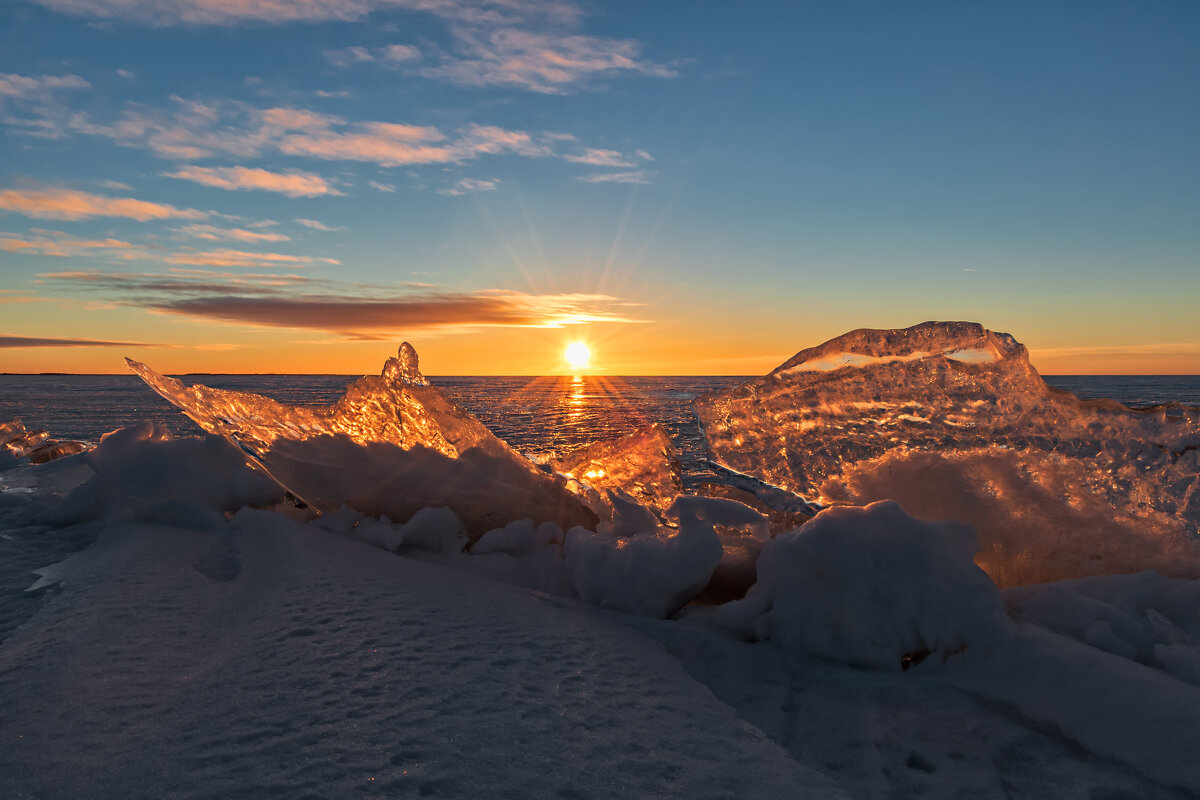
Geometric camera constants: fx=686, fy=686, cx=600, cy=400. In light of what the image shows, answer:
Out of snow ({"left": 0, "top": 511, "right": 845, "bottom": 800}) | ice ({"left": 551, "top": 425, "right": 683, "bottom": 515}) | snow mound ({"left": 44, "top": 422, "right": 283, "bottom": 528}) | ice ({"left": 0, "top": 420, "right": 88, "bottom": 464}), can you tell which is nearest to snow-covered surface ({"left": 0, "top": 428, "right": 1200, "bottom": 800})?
snow ({"left": 0, "top": 511, "right": 845, "bottom": 800})

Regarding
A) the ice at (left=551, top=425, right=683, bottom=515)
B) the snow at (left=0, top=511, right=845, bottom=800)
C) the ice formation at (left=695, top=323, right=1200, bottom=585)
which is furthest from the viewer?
the ice at (left=551, top=425, right=683, bottom=515)

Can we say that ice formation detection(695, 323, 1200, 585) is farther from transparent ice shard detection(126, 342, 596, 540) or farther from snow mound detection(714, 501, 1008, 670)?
A: transparent ice shard detection(126, 342, 596, 540)

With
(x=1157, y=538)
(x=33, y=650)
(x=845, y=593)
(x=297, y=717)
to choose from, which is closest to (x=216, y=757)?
(x=297, y=717)

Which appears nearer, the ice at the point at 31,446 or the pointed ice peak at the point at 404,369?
the pointed ice peak at the point at 404,369

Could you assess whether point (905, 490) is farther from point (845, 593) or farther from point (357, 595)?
point (357, 595)

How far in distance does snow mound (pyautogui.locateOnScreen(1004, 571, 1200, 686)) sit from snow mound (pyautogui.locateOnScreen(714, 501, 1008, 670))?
1.03ft

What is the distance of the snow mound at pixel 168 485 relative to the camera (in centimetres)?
341

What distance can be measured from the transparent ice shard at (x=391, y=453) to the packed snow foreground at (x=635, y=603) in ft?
0.06

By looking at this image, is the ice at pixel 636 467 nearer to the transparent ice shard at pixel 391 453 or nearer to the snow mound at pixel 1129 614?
the transparent ice shard at pixel 391 453

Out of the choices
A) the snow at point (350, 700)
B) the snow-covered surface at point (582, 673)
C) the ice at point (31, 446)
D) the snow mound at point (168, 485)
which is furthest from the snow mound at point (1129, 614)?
the ice at point (31, 446)

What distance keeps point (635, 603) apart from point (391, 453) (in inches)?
68.7

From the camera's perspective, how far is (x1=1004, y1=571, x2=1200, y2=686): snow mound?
6.94 feet

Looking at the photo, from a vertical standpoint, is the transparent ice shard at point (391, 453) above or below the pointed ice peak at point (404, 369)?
below

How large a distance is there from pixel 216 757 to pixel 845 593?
181 cm
